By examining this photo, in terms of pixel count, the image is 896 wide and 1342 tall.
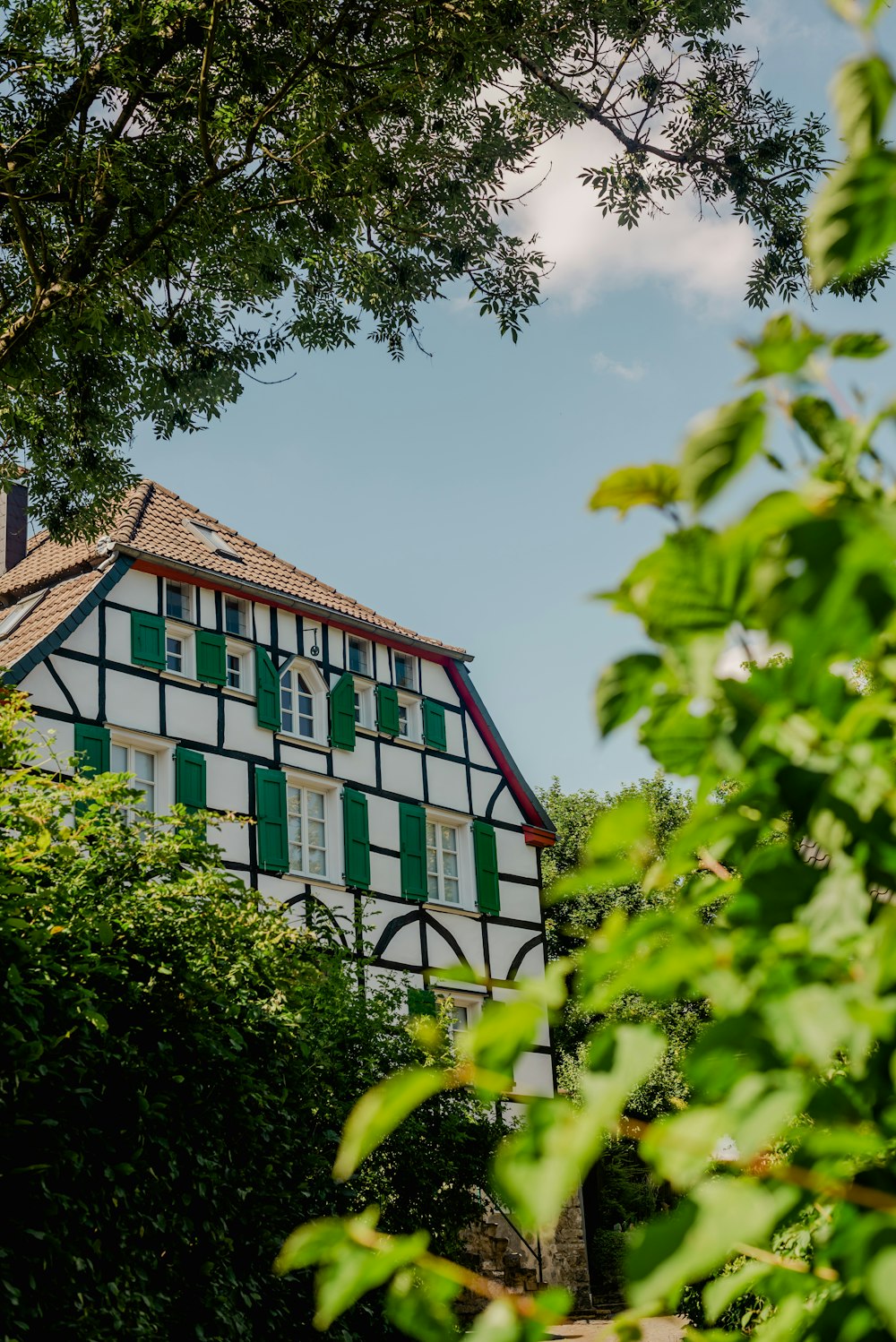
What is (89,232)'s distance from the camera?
341 inches

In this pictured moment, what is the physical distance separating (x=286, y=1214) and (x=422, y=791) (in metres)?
13.4

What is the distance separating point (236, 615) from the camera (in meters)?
19.0

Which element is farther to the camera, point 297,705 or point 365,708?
point 365,708

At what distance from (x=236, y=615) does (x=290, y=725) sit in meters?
1.73

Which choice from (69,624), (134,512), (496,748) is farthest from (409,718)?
(69,624)

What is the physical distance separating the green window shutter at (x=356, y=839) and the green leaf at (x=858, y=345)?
1778 cm

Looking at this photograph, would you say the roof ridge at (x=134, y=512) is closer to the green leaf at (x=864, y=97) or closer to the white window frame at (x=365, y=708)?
the white window frame at (x=365, y=708)

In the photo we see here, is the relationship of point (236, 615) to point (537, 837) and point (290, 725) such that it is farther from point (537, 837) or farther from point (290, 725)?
point (537, 837)

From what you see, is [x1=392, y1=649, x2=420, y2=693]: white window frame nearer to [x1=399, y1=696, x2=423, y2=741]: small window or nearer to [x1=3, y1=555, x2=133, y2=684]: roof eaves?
[x1=399, y1=696, x2=423, y2=741]: small window

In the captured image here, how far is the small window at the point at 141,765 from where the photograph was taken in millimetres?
16562

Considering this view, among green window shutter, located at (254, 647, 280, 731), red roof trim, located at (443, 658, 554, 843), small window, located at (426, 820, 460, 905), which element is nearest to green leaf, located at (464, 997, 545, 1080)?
green window shutter, located at (254, 647, 280, 731)

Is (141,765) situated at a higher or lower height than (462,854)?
lower

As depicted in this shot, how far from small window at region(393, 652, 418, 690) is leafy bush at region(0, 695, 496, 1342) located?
41.9 ft

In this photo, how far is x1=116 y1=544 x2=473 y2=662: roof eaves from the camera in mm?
17656
